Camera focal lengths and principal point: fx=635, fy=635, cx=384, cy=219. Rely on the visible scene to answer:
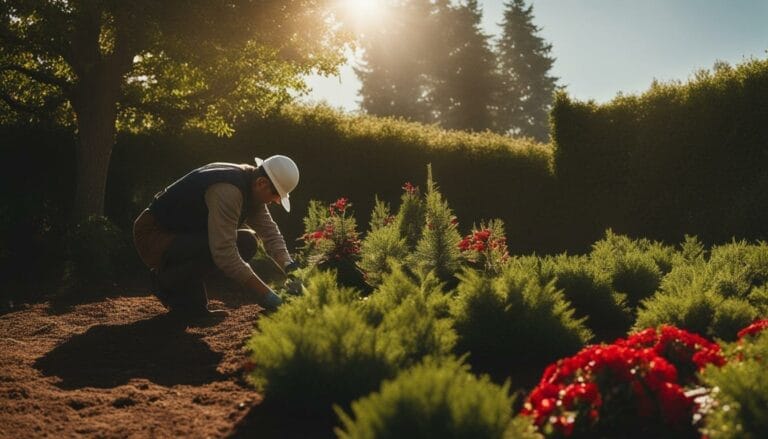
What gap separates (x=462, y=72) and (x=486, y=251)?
30659mm

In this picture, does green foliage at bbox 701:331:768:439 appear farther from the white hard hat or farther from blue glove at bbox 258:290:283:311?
the white hard hat

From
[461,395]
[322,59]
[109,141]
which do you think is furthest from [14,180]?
[461,395]

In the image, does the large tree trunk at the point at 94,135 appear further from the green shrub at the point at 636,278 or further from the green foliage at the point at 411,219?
the green shrub at the point at 636,278

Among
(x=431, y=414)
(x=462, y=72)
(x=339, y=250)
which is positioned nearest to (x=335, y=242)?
(x=339, y=250)

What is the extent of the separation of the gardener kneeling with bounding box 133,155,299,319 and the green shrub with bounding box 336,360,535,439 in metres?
2.93

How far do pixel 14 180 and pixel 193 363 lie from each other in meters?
8.81

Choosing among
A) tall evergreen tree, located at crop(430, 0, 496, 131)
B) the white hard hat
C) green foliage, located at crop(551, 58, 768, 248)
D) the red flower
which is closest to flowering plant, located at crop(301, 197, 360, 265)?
the white hard hat

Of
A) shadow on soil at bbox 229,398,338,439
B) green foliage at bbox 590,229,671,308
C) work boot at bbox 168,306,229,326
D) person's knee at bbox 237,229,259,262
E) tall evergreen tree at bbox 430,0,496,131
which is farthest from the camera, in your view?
tall evergreen tree at bbox 430,0,496,131

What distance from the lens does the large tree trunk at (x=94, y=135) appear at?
35.9 ft

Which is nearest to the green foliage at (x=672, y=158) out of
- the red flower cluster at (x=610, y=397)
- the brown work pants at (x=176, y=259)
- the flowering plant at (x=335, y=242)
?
the flowering plant at (x=335, y=242)

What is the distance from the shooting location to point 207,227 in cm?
633

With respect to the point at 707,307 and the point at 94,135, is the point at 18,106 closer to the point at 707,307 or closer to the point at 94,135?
the point at 94,135

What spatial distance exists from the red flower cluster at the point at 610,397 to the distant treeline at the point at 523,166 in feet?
31.0

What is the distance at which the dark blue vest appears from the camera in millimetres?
5758
